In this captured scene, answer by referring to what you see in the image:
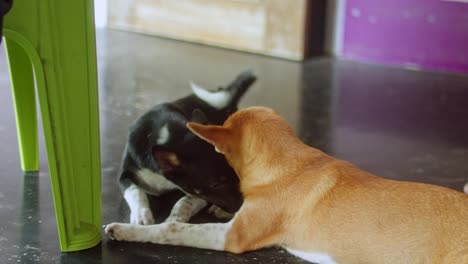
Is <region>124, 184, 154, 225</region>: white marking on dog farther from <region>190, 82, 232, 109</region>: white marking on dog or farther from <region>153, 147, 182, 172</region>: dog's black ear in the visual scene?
<region>190, 82, 232, 109</region>: white marking on dog

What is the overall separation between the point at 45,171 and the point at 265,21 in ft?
7.58

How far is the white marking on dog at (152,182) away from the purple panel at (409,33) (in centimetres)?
237

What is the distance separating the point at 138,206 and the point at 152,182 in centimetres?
15

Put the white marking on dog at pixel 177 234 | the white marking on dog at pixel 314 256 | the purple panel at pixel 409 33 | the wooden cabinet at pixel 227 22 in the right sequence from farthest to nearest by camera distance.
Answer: the wooden cabinet at pixel 227 22
the purple panel at pixel 409 33
the white marking on dog at pixel 177 234
the white marking on dog at pixel 314 256

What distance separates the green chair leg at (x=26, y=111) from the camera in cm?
261

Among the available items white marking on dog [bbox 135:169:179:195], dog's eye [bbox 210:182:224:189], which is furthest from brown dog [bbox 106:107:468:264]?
white marking on dog [bbox 135:169:179:195]

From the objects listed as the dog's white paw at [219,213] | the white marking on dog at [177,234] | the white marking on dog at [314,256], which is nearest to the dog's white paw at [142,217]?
the white marking on dog at [177,234]

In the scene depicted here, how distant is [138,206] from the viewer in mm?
2404

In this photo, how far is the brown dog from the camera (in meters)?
1.96

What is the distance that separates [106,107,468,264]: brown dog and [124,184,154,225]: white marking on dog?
0.37 ft

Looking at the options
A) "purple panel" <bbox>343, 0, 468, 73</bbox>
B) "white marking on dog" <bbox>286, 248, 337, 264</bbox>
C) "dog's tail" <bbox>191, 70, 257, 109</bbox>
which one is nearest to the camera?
"white marking on dog" <bbox>286, 248, 337, 264</bbox>

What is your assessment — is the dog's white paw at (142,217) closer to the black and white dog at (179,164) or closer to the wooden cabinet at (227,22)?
the black and white dog at (179,164)

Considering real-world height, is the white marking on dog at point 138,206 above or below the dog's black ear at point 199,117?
below

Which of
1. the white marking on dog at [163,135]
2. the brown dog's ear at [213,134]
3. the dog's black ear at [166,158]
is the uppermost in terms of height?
the brown dog's ear at [213,134]
